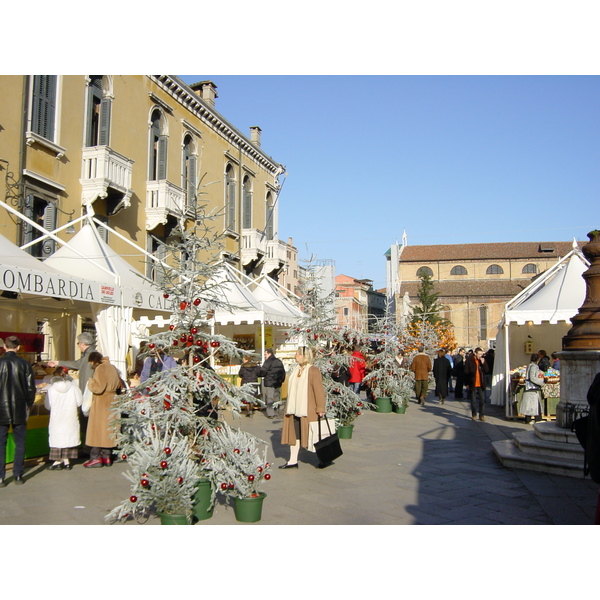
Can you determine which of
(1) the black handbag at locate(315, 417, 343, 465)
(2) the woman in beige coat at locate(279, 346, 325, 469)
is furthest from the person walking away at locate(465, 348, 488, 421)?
(2) the woman in beige coat at locate(279, 346, 325, 469)

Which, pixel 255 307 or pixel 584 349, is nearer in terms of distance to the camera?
pixel 584 349

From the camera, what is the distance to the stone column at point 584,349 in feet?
26.7

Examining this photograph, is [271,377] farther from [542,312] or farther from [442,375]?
[442,375]

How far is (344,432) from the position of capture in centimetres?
1091

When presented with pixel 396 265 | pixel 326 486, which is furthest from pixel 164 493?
pixel 396 265

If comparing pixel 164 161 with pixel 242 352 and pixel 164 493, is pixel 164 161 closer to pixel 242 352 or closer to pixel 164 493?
pixel 242 352

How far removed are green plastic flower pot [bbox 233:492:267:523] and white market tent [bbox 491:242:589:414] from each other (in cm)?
1037

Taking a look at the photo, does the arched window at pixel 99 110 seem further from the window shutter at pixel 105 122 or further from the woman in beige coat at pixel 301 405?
the woman in beige coat at pixel 301 405

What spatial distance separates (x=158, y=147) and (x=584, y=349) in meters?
15.6

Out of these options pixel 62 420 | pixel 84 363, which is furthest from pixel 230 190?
pixel 62 420

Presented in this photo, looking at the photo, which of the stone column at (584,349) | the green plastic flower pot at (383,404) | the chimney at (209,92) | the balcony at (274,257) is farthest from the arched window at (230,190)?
the stone column at (584,349)

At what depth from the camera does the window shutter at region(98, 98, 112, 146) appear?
16.5m

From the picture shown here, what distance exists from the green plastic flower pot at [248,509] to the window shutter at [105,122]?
13.5 m

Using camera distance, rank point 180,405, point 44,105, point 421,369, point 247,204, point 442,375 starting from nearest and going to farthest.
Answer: point 180,405 → point 44,105 → point 421,369 → point 442,375 → point 247,204
